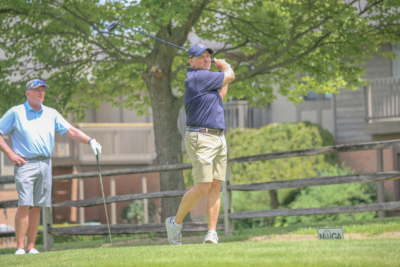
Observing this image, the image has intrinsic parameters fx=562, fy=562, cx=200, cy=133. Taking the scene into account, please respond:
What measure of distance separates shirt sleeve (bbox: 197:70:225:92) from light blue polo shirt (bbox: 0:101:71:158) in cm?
232

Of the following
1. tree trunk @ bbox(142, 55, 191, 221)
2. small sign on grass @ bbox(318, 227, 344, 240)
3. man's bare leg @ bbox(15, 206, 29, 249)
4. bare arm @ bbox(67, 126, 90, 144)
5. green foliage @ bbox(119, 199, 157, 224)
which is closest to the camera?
small sign on grass @ bbox(318, 227, 344, 240)

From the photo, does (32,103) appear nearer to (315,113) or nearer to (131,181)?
(315,113)

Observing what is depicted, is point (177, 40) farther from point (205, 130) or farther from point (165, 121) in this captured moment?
point (205, 130)

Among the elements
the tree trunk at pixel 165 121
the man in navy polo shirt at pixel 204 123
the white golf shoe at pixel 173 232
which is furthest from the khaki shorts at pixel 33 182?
the tree trunk at pixel 165 121

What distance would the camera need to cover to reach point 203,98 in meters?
6.15

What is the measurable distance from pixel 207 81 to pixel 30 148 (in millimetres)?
2559

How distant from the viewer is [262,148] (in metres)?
17.8

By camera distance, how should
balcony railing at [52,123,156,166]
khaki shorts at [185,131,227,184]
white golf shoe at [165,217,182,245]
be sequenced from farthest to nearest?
balcony railing at [52,123,156,166] → white golf shoe at [165,217,182,245] → khaki shorts at [185,131,227,184]

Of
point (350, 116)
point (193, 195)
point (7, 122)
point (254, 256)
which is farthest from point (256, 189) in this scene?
point (350, 116)

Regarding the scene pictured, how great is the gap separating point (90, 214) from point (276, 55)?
15.1m

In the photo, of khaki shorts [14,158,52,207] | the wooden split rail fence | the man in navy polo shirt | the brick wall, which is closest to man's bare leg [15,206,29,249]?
khaki shorts [14,158,52,207]

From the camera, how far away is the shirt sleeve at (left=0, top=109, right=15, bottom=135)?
23.3 ft

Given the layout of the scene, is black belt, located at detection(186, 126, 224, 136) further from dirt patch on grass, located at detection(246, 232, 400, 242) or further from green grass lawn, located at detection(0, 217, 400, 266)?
dirt patch on grass, located at detection(246, 232, 400, 242)

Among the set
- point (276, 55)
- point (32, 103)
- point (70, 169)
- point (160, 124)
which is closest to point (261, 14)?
point (276, 55)
